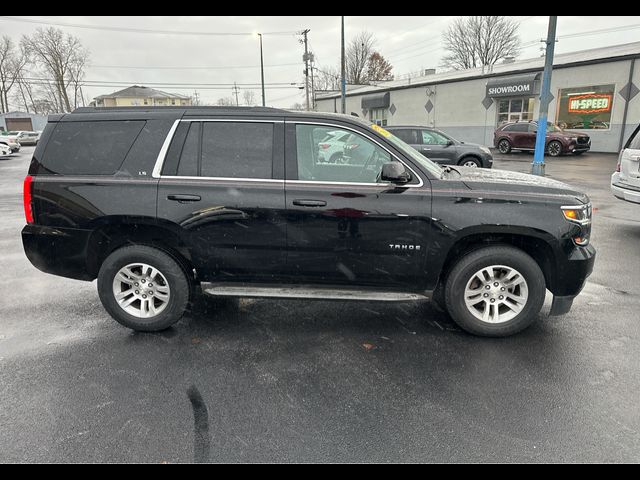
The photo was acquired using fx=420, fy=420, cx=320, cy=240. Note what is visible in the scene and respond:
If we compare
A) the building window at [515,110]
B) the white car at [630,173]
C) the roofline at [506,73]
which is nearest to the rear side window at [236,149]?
the white car at [630,173]

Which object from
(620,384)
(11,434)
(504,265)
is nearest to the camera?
(11,434)

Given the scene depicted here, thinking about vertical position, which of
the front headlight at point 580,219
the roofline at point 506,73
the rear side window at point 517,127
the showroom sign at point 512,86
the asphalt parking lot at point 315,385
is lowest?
the asphalt parking lot at point 315,385

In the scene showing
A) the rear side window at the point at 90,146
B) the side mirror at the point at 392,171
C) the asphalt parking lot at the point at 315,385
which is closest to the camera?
the asphalt parking lot at the point at 315,385

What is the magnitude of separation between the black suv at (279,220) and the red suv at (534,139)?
20.1 metres

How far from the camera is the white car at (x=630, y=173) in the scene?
6.73 m

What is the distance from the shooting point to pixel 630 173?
6.84 meters

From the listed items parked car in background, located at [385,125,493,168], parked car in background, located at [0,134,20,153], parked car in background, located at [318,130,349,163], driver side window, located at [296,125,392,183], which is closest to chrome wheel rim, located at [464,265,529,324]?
driver side window, located at [296,125,392,183]

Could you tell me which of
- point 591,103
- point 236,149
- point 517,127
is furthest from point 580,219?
point 591,103

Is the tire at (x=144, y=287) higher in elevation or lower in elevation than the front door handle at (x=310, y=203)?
lower

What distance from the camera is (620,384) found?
2.97 meters

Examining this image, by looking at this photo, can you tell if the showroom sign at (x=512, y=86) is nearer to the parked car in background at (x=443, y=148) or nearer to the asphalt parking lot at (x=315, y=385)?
the parked car in background at (x=443, y=148)

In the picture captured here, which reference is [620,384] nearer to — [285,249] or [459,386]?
[459,386]
